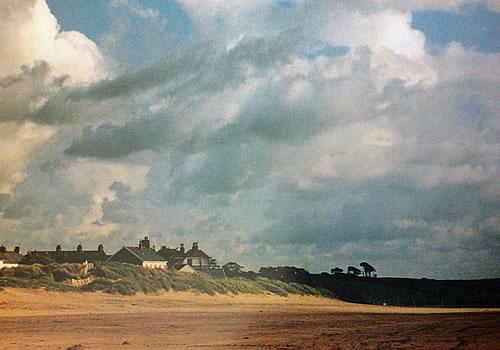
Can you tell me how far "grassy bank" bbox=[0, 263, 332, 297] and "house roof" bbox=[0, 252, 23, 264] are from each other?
10025mm

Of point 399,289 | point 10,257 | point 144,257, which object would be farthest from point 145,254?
point 399,289

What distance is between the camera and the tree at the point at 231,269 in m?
68.6

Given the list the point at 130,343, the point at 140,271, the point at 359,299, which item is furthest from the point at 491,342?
the point at 359,299

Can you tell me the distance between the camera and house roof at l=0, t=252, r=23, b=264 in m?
55.7

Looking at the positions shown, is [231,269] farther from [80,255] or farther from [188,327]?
[188,327]

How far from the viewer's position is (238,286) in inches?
2195

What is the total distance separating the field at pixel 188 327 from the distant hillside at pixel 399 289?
81.3ft

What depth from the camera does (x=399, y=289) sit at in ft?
322

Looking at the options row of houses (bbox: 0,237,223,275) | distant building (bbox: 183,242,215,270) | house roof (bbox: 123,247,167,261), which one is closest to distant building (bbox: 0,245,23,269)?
row of houses (bbox: 0,237,223,275)

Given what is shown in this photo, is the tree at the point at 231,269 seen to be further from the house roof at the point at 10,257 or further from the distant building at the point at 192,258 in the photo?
the house roof at the point at 10,257

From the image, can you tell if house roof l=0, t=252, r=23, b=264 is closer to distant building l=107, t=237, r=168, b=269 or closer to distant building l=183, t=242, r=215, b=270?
distant building l=107, t=237, r=168, b=269

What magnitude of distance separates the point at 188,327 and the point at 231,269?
37.7 m

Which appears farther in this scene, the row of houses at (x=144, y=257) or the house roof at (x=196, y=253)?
the house roof at (x=196, y=253)

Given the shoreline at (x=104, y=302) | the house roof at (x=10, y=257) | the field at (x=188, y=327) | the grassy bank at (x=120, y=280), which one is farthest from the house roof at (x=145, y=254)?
the field at (x=188, y=327)
